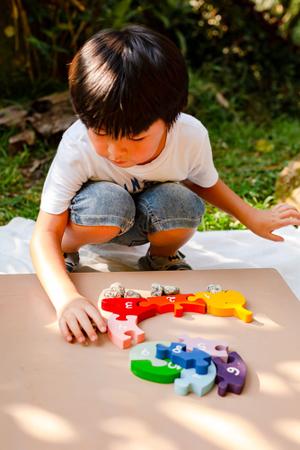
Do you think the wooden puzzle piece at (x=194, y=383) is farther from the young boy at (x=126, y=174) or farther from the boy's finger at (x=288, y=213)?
the boy's finger at (x=288, y=213)

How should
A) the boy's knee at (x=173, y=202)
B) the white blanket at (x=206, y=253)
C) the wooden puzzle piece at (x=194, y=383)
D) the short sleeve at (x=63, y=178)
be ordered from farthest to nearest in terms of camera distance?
the white blanket at (x=206, y=253), the boy's knee at (x=173, y=202), the short sleeve at (x=63, y=178), the wooden puzzle piece at (x=194, y=383)

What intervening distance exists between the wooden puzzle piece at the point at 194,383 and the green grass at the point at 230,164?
1.09 m

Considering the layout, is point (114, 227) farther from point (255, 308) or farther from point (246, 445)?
point (246, 445)


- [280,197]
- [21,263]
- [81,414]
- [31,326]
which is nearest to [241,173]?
[280,197]

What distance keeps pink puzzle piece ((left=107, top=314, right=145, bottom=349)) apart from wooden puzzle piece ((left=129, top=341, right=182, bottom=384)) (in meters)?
0.03

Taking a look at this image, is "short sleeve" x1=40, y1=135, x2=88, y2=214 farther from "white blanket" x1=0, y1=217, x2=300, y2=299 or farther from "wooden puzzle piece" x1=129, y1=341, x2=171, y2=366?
"wooden puzzle piece" x1=129, y1=341, x2=171, y2=366

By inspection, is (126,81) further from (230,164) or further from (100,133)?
(230,164)

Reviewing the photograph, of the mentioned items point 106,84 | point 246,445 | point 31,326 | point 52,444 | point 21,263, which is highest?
point 106,84

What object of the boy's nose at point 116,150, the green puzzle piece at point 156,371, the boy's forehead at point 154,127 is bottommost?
the green puzzle piece at point 156,371

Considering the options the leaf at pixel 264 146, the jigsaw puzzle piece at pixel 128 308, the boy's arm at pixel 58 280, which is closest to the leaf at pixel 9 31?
the leaf at pixel 264 146

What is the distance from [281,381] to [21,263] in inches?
35.4

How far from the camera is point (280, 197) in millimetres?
2340

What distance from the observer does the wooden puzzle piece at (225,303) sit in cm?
130

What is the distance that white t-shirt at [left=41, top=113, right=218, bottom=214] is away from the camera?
1481mm
